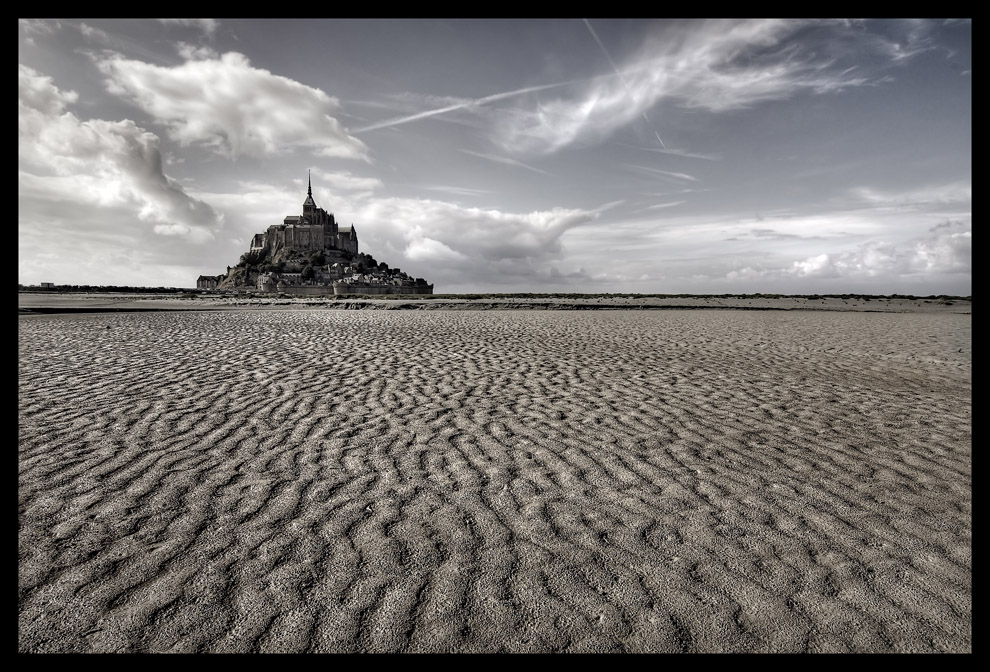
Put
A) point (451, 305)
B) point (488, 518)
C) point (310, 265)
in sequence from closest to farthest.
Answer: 1. point (488, 518)
2. point (451, 305)
3. point (310, 265)

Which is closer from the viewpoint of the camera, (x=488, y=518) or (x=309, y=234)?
(x=488, y=518)

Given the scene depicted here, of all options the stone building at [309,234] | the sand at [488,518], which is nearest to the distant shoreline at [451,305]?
the sand at [488,518]

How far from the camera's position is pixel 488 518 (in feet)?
12.2

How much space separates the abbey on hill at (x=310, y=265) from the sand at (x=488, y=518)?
12918cm

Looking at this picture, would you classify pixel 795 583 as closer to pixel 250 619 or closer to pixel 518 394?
pixel 250 619

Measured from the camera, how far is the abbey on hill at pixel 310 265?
138 m

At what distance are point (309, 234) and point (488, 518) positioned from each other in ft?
558

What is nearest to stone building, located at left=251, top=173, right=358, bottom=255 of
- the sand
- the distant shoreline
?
the distant shoreline

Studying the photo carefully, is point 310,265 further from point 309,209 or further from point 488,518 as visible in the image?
point 488,518

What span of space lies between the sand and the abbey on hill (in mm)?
129182

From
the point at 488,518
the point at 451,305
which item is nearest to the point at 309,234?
the point at 451,305
